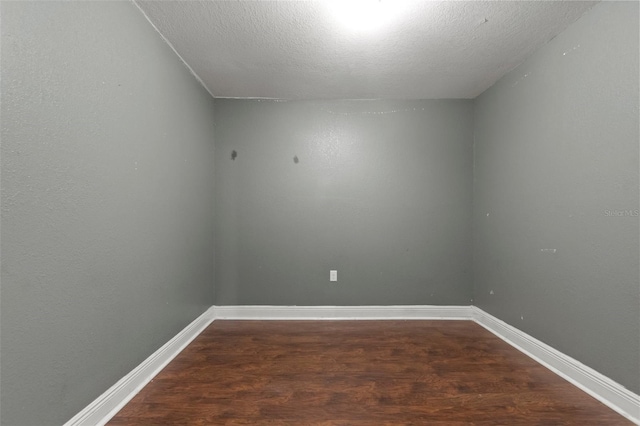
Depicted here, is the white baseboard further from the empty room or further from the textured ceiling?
the textured ceiling

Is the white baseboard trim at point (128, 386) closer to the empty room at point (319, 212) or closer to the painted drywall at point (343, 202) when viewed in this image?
the empty room at point (319, 212)

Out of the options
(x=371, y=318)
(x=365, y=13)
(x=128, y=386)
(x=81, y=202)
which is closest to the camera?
(x=81, y=202)

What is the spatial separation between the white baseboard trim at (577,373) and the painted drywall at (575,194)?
51 mm

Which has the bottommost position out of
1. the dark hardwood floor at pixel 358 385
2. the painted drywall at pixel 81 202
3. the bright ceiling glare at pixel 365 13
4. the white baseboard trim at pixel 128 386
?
the dark hardwood floor at pixel 358 385

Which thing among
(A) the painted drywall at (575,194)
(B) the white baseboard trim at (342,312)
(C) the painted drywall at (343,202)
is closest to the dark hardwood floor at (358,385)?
(A) the painted drywall at (575,194)

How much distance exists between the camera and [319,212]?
3.26m

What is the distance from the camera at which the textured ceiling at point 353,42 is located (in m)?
1.84

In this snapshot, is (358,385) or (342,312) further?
(342,312)

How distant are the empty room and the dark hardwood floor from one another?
0.02 m

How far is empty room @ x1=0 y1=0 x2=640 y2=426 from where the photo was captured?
1.32 m

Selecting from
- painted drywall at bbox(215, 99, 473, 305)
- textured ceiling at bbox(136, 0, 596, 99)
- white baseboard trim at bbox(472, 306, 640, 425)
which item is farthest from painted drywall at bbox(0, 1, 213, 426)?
white baseboard trim at bbox(472, 306, 640, 425)

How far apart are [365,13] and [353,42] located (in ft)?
1.06

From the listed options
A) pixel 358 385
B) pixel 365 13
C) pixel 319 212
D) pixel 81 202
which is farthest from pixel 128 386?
pixel 365 13

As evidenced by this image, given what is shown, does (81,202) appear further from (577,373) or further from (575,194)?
(577,373)
